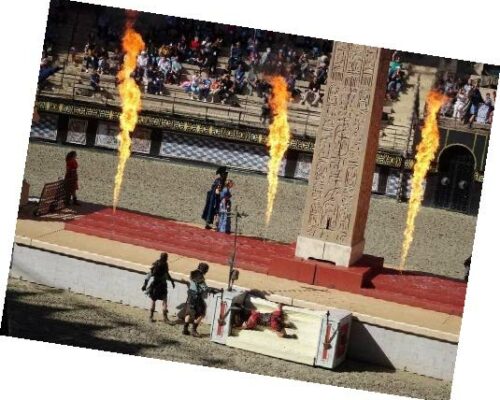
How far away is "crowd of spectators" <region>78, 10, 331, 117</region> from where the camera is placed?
2727 centimetres

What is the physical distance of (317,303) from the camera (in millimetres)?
13688

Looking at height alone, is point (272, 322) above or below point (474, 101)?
below

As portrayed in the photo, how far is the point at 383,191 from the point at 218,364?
14.0 meters

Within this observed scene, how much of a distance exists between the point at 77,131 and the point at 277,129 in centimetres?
596

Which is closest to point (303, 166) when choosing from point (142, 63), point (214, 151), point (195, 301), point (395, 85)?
point (214, 151)

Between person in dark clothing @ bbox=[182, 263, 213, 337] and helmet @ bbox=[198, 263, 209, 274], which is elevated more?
helmet @ bbox=[198, 263, 209, 274]

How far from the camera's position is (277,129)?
27109mm

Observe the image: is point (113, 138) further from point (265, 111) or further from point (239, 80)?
point (265, 111)

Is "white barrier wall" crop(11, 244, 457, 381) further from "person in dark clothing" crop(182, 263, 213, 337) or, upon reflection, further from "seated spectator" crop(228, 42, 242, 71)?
"seated spectator" crop(228, 42, 242, 71)

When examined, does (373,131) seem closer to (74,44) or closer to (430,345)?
(430,345)

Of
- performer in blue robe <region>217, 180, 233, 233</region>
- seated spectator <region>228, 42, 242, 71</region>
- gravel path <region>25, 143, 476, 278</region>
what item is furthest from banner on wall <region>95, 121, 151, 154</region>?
performer in blue robe <region>217, 180, 233, 233</region>

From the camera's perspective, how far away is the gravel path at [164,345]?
12.7 metres

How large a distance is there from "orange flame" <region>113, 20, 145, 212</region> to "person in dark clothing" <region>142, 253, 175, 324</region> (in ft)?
40.7

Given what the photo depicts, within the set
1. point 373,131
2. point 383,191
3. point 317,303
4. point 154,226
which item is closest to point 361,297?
point 317,303
